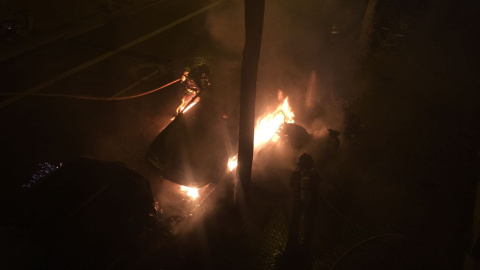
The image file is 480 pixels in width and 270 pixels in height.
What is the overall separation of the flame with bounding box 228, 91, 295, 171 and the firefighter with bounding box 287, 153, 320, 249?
1431 millimetres

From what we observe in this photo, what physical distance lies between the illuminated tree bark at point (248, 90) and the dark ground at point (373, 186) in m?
0.71

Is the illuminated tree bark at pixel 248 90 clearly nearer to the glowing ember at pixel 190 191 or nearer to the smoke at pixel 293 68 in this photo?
the glowing ember at pixel 190 191

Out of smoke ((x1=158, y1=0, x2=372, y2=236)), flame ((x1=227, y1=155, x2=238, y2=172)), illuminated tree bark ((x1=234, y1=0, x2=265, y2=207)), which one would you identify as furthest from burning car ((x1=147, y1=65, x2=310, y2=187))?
illuminated tree bark ((x1=234, y1=0, x2=265, y2=207))

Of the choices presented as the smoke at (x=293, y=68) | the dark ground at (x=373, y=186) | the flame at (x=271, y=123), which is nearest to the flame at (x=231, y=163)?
the dark ground at (x=373, y=186)

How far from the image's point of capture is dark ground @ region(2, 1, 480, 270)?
167 inches

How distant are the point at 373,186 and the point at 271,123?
233 centimetres

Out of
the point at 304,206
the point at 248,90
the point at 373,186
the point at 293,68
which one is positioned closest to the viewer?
the point at 248,90

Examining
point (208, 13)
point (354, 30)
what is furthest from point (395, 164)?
point (208, 13)

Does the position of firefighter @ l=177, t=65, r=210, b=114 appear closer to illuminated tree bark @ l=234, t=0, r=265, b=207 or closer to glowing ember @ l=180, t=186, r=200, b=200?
glowing ember @ l=180, t=186, r=200, b=200

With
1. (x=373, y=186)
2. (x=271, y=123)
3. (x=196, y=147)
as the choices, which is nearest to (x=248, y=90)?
(x=196, y=147)

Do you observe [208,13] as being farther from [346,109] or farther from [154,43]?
[346,109]

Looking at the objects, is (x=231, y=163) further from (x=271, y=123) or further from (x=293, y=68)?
(x=293, y=68)

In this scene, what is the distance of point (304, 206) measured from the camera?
4539 mm

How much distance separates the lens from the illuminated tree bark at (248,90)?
280 centimetres
